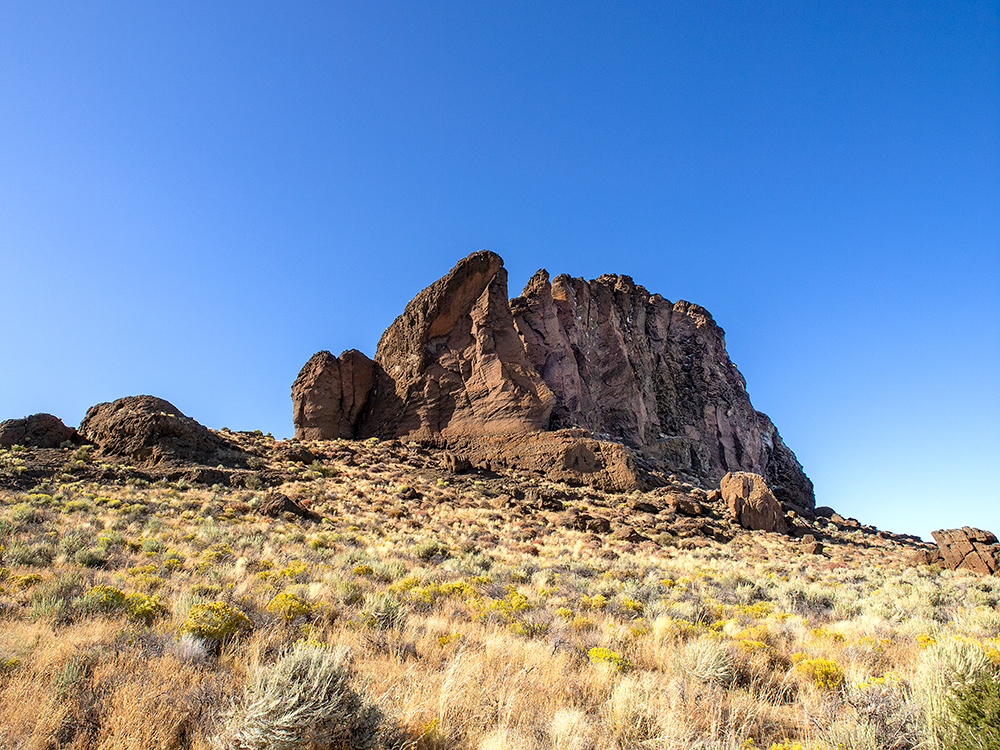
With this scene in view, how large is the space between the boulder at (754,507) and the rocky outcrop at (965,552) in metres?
5.29

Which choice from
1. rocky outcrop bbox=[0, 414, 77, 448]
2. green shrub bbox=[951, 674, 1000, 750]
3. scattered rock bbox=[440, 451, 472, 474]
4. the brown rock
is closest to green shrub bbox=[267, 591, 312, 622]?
green shrub bbox=[951, 674, 1000, 750]

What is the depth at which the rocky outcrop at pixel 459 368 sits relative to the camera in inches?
1206

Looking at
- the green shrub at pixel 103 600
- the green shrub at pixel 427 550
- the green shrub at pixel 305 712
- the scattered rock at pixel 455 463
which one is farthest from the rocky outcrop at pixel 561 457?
the green shrub at pixel 305 712

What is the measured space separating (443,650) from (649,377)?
53.7 m

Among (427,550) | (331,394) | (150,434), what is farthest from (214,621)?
(331,394)

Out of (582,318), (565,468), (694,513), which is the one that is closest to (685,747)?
(694,513)

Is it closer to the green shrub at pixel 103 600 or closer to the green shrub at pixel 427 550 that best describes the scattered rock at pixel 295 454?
the green shrub at pixel 427 550

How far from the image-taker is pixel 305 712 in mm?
3211

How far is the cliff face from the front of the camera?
3206 cm

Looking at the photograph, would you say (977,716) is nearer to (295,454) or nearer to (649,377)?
(295,454)

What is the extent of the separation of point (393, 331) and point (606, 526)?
2331cm

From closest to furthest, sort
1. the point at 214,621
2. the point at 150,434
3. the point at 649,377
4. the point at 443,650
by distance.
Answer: the point at 214,621 → the point at 443,650 → the point at 150,434 → the point at 649,377

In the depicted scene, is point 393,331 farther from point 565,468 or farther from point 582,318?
point 582,318

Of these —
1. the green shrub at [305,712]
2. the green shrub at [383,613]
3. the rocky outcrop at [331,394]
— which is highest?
the rocky outcrop at [331,394]
